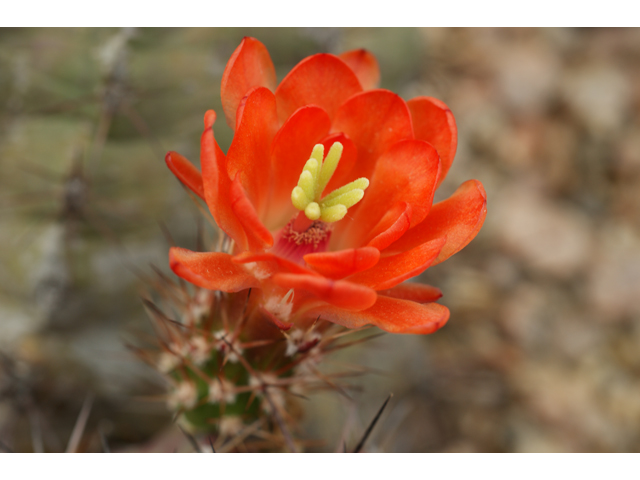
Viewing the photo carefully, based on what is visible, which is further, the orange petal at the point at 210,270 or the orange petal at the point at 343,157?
the orange petal at the point at 343,157

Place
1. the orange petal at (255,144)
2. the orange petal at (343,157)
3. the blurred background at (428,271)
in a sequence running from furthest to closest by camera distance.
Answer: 1. the blurred background at (428,271)
2. the orange petal at (343,157)
3. the orange petal at (255,144)

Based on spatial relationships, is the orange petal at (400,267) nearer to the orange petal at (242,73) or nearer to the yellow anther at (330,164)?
the yellow anther at (330,164)

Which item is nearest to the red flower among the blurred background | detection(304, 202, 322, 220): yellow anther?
detection(304, 202, 322, 220): yellow anther

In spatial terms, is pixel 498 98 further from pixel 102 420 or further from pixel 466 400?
pixel 102 420

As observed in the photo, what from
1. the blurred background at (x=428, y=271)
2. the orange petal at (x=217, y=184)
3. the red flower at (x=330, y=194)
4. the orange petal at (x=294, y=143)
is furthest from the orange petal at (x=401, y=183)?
the blurred background at (x=428, y=271)

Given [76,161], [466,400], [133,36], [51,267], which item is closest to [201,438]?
[51,267]

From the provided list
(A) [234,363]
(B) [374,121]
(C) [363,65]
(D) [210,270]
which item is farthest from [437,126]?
(A) [234,363]
